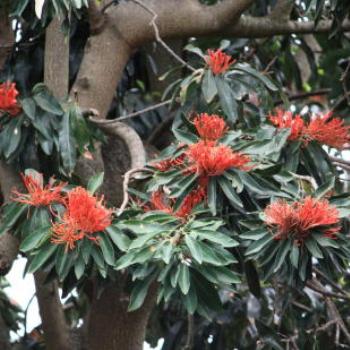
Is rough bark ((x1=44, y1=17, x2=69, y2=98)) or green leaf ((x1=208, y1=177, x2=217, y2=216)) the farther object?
rough bark ((x1=44, y1=17, x2=69, y2=98))

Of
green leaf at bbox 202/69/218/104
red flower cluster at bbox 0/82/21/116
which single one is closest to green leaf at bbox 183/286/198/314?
green leaf at bbox 202/69/218/104

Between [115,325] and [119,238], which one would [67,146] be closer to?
[119,238]

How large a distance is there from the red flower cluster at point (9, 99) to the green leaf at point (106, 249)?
30.9 inches

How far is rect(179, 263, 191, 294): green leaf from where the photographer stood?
2.33 meters

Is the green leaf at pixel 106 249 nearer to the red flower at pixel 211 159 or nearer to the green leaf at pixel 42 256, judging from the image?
the green leaf at pixel 42 256

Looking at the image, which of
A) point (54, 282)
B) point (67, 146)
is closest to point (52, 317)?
point (54, 282)

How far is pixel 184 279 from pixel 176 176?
0.38m

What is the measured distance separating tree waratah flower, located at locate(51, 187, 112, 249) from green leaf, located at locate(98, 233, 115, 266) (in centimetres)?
3

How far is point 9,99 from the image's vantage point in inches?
123

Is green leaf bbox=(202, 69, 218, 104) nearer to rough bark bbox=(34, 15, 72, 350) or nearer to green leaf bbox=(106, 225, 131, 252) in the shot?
rough bark bbox=(34, 15, 72, 350)

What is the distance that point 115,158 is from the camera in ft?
13.4

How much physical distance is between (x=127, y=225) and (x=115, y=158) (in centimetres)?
160

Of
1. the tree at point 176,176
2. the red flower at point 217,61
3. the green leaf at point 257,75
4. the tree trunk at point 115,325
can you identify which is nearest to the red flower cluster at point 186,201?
the tree at point 176,176

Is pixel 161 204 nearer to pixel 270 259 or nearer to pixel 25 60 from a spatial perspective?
pixel 270 259
